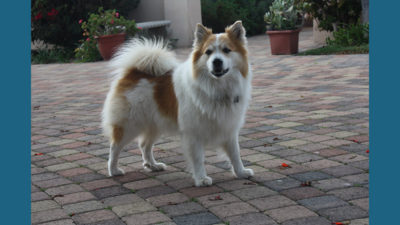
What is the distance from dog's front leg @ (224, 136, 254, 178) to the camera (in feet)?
13.4

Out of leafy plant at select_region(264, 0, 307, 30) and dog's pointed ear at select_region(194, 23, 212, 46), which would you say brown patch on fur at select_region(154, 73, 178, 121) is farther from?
leafy plant at select_region(264, 0, 307, 30)

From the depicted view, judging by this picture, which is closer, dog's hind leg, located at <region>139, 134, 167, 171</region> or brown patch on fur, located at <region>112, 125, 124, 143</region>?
brown patch on fur, located at <region>112, 125, 124, 143</region>

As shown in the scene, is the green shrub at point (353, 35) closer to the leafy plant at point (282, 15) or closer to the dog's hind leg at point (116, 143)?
the leafy plant at point (282, 15)

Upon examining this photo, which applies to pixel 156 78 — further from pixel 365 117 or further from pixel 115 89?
pixel 365 117

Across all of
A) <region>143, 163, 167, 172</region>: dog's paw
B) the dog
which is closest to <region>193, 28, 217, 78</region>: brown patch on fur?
the dog

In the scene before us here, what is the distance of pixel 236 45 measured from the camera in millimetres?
3912

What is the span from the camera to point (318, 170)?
13.3 feet

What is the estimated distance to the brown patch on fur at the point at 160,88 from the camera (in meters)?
4.14

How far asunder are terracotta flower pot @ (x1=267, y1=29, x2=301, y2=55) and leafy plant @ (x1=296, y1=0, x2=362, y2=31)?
98cm

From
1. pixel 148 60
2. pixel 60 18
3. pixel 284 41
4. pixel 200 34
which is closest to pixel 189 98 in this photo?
pixel 200 34

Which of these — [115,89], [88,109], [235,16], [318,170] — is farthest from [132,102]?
[235,16]

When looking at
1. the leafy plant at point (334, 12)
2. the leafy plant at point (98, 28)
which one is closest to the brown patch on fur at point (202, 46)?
the leafy plant at point (334, 12)

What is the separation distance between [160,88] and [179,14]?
11835 mm

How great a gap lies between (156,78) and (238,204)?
1421 millimetres
